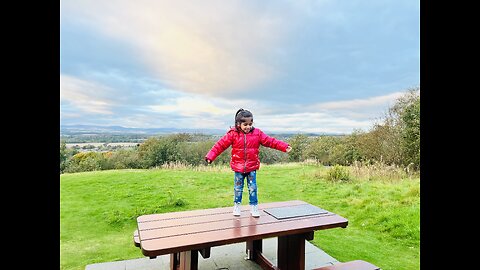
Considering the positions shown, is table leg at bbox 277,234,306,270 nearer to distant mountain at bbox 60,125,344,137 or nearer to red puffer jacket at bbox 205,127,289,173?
red puffer jacket at bbox 205,127,289,173

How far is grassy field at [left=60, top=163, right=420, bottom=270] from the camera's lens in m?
3.22

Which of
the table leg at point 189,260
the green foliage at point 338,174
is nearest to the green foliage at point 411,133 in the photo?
the green foliage at point 338,174

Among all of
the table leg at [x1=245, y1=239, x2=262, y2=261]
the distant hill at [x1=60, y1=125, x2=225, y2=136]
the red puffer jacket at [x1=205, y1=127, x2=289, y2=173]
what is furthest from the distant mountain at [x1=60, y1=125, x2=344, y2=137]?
the table leg at [x1=245, y1=239, x2=262, y2=261]

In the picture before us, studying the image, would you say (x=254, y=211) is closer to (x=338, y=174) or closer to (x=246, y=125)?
(x=246, y=125)

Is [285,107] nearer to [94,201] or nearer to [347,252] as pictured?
[347,252]

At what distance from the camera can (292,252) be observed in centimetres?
237

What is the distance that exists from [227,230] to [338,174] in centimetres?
320

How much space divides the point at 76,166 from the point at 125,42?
5.95ft

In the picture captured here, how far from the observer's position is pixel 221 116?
4.12m

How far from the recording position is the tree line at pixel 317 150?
4250 millimetres

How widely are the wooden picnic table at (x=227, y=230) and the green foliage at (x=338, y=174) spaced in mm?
2309

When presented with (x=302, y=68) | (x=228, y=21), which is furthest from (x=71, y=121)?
(x=302, y=68)

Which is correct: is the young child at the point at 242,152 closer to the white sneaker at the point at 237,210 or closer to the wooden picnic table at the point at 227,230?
the white sneaker at the point at 237,210
